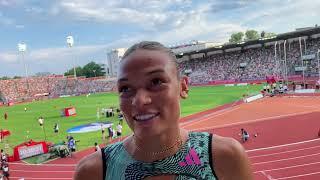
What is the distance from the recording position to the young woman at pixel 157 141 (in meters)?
1.88

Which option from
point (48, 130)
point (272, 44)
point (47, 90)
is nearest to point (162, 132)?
point (48, 130)

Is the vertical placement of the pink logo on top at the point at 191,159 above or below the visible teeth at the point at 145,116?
below

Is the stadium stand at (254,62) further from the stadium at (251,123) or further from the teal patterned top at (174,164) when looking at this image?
the teal patterned top at (174,164)

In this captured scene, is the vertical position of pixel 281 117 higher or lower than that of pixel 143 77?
lower

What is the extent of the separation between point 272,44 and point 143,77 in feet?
225

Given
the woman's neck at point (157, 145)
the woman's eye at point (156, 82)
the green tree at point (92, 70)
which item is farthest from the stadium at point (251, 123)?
the green tree at point (92, 70)

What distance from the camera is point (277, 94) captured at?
41000 mm

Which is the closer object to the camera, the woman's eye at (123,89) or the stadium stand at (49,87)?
the woman's eye at (123,89)

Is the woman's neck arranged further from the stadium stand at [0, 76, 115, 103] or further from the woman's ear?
the stadium stand at [0, 76, 115, 103]

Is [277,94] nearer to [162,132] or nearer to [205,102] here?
[205,102]

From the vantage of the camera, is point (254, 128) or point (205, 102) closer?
point (254, 128)

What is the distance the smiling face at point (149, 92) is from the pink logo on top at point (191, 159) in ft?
0.54

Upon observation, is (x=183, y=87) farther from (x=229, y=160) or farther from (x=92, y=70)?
(x=92, y=70)

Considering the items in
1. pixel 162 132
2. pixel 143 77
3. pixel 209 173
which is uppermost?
pixel 143 77
